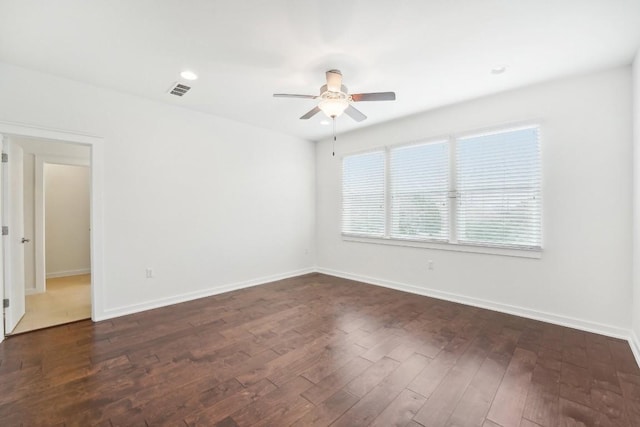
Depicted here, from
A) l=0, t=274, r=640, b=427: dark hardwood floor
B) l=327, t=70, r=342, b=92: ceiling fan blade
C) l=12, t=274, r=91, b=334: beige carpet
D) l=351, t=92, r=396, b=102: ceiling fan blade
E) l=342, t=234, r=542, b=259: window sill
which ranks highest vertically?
l=327, t=70, r=342, b=92: ceiling fan blade

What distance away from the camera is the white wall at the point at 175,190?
3303 mm

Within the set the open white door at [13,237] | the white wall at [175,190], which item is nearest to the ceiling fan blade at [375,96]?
the white wall at [175,190]

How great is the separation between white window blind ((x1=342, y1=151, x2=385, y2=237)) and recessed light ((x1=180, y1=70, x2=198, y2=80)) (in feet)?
10.1

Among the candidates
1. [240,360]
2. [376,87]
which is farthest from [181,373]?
[376,87]

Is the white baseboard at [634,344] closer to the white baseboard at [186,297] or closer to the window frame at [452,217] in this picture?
the window frame at [452,217]

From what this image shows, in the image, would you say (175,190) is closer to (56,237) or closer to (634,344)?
(56,237)

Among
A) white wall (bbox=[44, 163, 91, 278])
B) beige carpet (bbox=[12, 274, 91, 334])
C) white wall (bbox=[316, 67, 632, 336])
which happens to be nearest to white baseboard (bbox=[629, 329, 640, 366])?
white wall (bbox=[316, 67, 632, 336])

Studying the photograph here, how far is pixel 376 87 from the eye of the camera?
11.2 ft

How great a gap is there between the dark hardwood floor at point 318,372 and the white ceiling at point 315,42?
2814 millimetres

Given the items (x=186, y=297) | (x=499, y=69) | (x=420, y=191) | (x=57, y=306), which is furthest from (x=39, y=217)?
(x=499, y=69)

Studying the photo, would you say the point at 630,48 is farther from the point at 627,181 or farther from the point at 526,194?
the point at 526,194

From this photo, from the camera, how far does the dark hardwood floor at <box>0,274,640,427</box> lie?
6.05 feet

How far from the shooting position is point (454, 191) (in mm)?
4109

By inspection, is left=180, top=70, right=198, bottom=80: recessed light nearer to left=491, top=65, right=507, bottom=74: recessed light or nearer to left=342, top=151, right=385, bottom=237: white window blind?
left=342, top=151, right=385, bottom=237: white window blind
